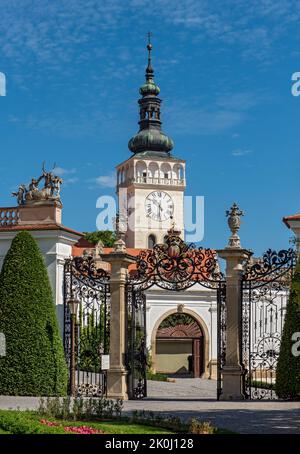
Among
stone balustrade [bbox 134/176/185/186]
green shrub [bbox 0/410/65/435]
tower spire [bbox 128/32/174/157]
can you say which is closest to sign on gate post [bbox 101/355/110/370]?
green shrub [bbox 0/410/65/435]

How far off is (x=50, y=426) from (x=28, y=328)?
30.6 feet

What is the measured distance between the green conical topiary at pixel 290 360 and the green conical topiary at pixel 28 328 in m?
5.40

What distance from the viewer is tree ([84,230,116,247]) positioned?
81938 millimetres

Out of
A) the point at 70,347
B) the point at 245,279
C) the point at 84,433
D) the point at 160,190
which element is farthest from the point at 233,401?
the point at 160,190

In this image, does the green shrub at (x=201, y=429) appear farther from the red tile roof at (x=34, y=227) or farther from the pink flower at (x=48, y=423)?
the red tile roof at (x=34, y=227)

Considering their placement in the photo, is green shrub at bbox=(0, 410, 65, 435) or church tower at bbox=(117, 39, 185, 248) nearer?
green shrub at bbox=(0, 410, 65, 435)

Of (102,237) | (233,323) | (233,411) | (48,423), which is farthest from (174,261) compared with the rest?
(102,237)

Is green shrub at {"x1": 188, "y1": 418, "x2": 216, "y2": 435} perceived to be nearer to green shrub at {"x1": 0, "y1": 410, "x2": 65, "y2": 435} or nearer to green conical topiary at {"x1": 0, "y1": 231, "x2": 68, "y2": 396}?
green shrub at {"x1": 0, "y1": 410, "x2": 65, "y2": 435}

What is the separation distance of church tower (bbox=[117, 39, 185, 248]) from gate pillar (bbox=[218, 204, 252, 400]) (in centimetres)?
8136

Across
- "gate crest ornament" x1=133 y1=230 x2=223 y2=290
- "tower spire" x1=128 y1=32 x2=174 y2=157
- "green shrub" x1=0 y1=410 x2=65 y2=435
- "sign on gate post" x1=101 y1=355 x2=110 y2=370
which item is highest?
"tower spire" x1=128 y1=32 x2=174 y2=157

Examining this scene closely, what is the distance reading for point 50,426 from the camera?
550 inches

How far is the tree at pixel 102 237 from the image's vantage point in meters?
81.9

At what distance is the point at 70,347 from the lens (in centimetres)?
2542

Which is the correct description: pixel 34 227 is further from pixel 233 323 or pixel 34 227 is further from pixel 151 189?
pixel 151 189
